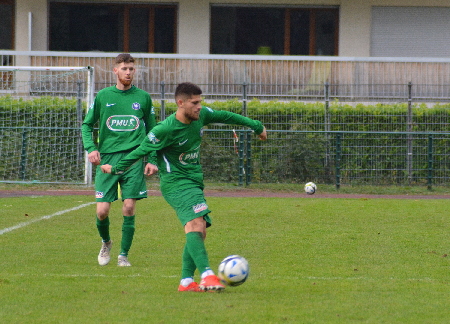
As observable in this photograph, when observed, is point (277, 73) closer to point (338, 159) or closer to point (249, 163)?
point (249, 163)

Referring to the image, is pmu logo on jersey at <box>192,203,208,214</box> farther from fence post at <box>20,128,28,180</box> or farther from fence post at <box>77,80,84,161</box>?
fence post at <box>20,128,28,180</box>

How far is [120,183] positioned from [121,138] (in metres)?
0.49

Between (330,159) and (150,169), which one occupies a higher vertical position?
(150,169)

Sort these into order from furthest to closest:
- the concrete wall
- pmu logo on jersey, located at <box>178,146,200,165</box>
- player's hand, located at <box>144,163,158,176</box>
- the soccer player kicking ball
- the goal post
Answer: the concrete wall → the goal post → player's hand, located at <box>144,163,158,176</box> → pmu logo on jersey, located at <box>178,146,200,165</box> → the soccer player kicking ball

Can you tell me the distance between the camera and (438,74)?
2025 centimetres

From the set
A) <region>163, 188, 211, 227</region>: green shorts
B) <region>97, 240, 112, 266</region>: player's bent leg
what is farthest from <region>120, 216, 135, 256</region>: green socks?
<region>163, 188, 211, 227</region>: green shorts

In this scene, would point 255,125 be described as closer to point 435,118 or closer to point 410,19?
point 435,118

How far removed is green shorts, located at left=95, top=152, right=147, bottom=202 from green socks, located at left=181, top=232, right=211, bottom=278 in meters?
1.60

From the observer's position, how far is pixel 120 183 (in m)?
7.83

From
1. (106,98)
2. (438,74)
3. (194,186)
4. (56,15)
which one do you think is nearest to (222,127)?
(438,74)

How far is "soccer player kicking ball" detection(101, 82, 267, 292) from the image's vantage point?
614cm

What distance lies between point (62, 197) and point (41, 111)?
4.19 m

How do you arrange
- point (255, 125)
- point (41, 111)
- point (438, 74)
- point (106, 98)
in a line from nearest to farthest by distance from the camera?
point (255, 125) → point (106, 98) → point (41, 111) → point (438, 74)

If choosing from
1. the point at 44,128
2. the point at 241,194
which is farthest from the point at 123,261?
the point at 44,128
